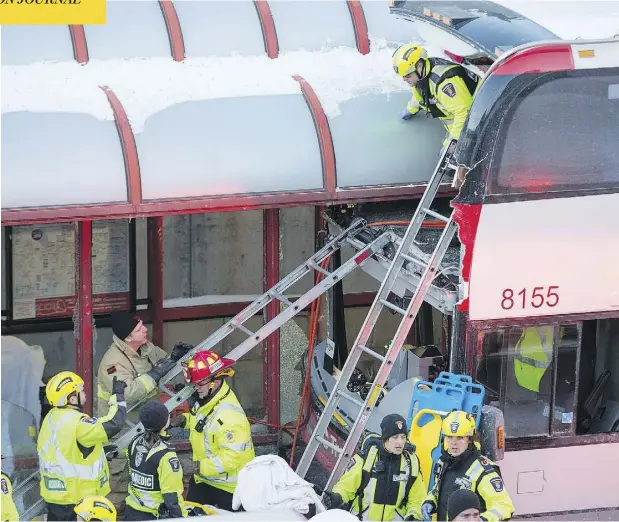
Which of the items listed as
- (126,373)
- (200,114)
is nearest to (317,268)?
(200,114)

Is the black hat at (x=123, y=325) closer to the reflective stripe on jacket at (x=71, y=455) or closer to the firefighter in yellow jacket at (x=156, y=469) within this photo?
the reflective stripe on jacket at (x=71, y=455)

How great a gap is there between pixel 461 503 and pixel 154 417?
2.38 meters

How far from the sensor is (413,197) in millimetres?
10484

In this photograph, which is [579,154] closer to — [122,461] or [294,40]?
[294,40]

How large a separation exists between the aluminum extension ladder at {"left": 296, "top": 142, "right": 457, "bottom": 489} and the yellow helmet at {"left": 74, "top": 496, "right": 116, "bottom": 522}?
6.27ft

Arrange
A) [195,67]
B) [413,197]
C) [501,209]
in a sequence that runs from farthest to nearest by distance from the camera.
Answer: [195,67], [413,197], [501,209]

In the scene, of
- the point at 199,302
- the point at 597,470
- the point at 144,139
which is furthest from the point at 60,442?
the point at 597,470

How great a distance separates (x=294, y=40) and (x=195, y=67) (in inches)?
43.5

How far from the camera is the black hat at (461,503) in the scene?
24.9 ft

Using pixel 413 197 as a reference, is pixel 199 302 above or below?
below

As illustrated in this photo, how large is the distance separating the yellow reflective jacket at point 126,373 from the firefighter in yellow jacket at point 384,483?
2.38 metres

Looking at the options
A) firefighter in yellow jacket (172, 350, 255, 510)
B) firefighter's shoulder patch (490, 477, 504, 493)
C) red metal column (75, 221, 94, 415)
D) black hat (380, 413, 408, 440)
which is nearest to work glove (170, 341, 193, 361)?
red metal column (75, 221, 94, 415)

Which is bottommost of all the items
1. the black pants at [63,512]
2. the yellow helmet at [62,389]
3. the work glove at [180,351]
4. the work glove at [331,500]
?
the black pants at [63,512]

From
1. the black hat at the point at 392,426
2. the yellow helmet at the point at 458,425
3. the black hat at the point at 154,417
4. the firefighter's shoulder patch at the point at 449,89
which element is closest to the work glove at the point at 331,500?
the black hat at the point at 392,426
